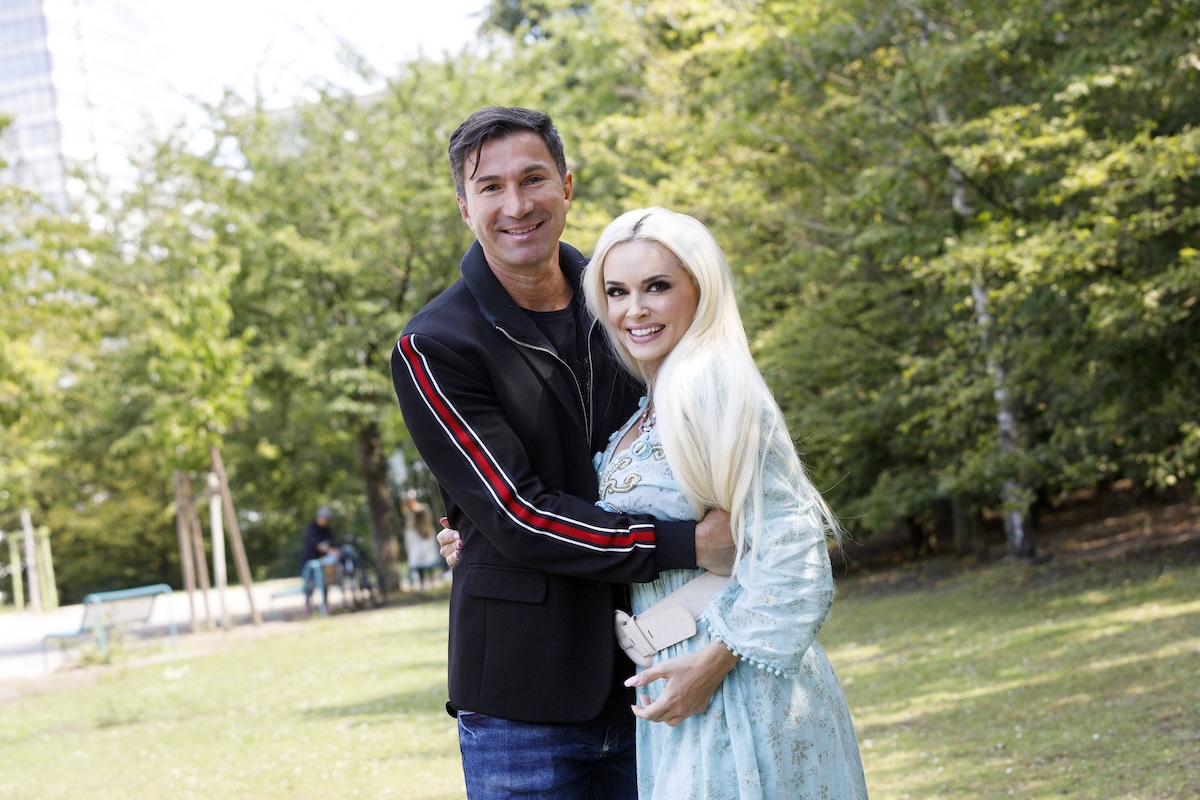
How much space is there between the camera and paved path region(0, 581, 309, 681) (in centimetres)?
1895

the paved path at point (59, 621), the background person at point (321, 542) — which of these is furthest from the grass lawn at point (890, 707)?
the background person at point (321, 542)

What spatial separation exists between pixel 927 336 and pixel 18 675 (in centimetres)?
1264

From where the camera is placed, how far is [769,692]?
2.77 metres

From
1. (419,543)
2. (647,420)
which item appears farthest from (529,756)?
(419,543)

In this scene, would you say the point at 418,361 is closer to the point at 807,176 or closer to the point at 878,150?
the point at 878,150

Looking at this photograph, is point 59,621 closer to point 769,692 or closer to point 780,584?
point 769,692

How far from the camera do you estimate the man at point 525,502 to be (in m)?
2.84

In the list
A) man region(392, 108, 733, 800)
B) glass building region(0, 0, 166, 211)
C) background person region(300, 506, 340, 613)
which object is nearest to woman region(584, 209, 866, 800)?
man region(392, 108, 733, 800)

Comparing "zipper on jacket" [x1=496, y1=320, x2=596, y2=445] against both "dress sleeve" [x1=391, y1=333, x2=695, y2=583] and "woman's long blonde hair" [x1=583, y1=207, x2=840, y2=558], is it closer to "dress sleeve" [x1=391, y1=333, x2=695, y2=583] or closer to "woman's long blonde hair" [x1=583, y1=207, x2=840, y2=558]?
"dress sleeve" [x1=391, y1=333, x2=695, y2=583]

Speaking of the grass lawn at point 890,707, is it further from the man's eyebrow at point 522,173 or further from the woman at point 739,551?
the man's eyebrow at point 522,173

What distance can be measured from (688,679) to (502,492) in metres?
0.56

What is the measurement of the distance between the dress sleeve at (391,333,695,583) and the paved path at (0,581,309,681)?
16.0 meters

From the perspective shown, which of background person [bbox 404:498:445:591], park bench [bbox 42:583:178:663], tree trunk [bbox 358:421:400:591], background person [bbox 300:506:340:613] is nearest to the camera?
park bench [bbox 42:583:178:663]

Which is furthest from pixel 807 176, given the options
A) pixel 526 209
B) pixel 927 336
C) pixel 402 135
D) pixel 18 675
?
pixel 526 209
